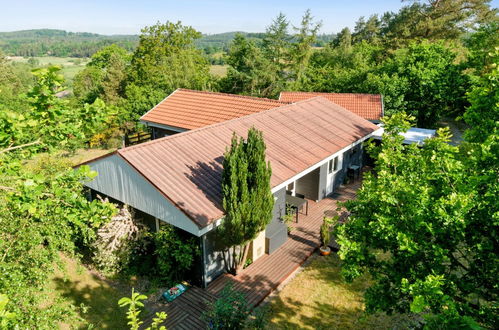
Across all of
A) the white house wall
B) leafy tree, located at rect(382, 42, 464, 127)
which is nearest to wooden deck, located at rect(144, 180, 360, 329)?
the white house wall

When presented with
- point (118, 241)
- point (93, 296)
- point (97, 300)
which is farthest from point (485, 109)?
point (93, 296)

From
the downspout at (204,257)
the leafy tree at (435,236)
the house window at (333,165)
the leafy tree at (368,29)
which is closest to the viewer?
the leafy tree at (435,236)

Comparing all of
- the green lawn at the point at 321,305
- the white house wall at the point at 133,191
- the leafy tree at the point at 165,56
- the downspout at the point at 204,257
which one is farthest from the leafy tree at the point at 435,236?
the leafy tree at the point at 165,56

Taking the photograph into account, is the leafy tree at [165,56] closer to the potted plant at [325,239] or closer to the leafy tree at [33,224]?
the potted plant at [325,239]

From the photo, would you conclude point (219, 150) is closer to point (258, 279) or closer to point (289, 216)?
point (289, 216)

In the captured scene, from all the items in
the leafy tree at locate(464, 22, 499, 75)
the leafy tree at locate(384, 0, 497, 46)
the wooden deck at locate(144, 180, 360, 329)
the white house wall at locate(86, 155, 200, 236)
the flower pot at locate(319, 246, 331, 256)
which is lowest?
the wooden deck at locate(144, 180, 360, 329)

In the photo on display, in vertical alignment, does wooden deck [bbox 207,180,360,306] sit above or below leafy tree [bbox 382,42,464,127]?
below

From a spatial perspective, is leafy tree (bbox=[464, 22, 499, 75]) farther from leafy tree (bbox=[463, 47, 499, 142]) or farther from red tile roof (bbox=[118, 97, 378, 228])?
leafy tree (bbox=[463, 47, 499, 142])
